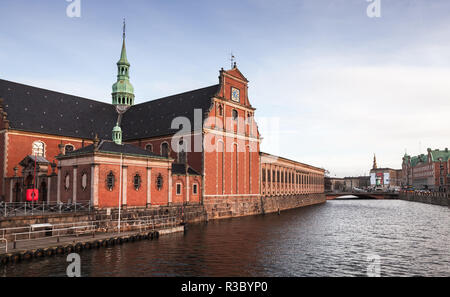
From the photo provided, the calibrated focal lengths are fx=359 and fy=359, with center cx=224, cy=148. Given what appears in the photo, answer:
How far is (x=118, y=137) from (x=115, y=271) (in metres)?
30.5

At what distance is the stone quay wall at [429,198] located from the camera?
115 meters

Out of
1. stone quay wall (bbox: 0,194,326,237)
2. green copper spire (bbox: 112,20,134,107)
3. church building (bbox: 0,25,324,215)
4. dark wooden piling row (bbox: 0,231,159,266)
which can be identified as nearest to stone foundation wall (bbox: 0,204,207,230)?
stone quay wall (bbox: 0,194,326,237)

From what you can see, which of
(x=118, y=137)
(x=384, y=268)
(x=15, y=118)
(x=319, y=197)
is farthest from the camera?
(x=319, y=197)

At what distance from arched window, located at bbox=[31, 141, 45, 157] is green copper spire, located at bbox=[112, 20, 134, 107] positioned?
83.4 ft

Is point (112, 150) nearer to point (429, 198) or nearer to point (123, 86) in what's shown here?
point (123, 86)

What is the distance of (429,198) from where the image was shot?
130 m

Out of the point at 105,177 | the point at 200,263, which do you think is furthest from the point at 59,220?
the point at 200,263

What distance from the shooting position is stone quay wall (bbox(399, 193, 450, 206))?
→ 11476cm

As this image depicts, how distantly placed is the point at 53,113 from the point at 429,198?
414ft

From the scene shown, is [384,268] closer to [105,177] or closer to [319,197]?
[105,177]

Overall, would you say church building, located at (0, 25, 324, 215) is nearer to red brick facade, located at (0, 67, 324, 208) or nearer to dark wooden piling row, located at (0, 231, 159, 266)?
red brick facade, located at (0, 67, 324, 208)

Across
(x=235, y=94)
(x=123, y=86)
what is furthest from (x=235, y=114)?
(x=123, y=86)

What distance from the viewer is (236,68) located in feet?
228

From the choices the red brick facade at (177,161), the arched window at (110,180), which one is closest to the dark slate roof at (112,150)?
the red brick facade at (177,161)
